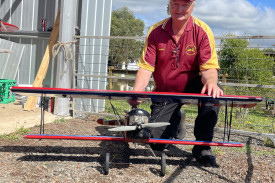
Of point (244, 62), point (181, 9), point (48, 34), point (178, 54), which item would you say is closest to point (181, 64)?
point (178, 54)

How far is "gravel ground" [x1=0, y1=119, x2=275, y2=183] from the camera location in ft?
10.1

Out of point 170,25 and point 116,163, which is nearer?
point 116,163

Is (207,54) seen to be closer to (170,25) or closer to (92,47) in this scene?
(170,25)

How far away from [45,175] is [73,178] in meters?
0.30

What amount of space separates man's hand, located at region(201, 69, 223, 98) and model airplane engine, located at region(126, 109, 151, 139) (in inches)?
27.3

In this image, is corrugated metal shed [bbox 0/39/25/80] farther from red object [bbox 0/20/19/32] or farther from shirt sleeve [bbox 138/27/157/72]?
shirt sleeve [bbox 138/27/157/72]

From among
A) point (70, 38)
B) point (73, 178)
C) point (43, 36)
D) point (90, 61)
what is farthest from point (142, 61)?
point (43, 36)

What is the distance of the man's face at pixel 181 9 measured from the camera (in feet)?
11.1

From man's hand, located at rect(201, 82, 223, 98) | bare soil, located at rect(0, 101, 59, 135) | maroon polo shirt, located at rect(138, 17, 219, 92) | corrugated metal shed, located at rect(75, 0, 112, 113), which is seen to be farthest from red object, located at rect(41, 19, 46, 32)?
man's hand, located at rect(201, 82, 223, 98)

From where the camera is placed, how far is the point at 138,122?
2941 millimetres

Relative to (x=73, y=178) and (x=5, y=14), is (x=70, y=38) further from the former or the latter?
(x=73, y=178)

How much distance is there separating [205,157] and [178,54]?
132 cm

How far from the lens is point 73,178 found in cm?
298

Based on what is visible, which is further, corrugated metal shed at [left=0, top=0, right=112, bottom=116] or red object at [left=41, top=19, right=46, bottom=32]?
red object at [left=41, top=19, right=46, bottom=32]
